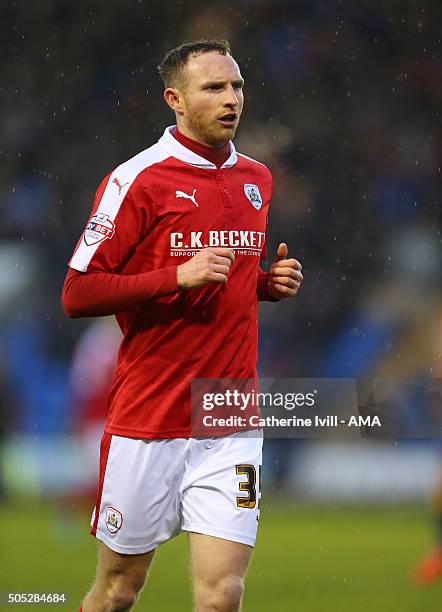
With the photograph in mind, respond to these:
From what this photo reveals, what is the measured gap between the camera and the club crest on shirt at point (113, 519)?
315cm

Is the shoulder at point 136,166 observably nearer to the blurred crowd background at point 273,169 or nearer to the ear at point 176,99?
the ear at point 176,99

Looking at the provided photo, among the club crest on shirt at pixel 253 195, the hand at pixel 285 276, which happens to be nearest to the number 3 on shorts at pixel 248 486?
the hand at pixel 285 276

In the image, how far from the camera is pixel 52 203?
19.4 feet

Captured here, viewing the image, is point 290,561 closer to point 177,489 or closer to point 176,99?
point 177,489

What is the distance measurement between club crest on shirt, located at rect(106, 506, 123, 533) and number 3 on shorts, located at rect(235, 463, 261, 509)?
0.34m

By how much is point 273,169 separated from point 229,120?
102 inches

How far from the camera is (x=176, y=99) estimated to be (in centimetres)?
329

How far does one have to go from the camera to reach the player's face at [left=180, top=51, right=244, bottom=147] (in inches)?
125

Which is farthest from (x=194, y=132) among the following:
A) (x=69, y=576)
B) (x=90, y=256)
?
(x=69, y=576)

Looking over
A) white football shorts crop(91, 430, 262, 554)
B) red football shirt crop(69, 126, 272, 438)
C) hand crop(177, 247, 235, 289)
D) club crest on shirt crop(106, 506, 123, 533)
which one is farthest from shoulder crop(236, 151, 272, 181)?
club crest on shirt crop(106, 506, 123, 533)

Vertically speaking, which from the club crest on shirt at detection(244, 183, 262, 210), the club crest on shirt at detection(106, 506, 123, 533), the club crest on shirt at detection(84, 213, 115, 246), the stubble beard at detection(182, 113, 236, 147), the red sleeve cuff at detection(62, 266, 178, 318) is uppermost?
the stubble beard at detection(182, 113, 236, 147)

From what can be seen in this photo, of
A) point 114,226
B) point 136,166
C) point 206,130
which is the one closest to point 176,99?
point 206,130

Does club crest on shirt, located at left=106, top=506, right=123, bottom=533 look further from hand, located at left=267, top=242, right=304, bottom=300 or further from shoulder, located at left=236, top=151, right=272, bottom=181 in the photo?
shoulder, located at left=236, top=151, right=272, bottom=181

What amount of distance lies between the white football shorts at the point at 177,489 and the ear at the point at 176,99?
0.96m
